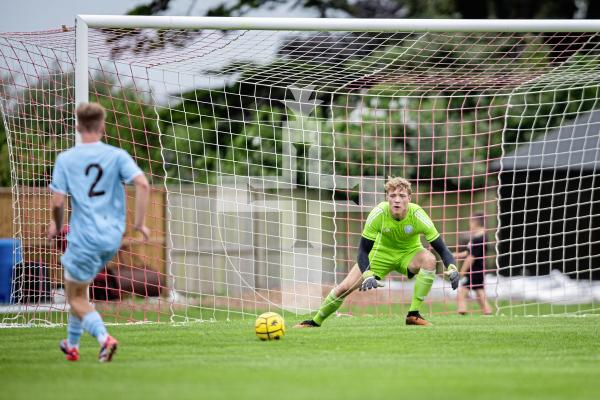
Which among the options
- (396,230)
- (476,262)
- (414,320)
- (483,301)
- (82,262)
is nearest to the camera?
(82,262)

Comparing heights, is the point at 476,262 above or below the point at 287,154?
below

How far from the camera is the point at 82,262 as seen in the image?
23.9ft

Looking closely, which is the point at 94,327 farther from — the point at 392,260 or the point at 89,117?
the point at 392,260

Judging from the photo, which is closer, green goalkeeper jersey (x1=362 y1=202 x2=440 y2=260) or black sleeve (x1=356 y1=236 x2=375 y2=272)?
black sleeve (x1=356 y1=236 x2=375 y2=272)

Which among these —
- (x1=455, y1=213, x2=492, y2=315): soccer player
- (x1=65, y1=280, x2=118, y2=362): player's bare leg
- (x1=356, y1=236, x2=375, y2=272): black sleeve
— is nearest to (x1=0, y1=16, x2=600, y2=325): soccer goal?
(x1=455, y1=213, x2=492, y2=315): soccer player

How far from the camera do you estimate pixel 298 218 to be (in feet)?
58.7

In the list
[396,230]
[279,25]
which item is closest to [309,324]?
[396,230]

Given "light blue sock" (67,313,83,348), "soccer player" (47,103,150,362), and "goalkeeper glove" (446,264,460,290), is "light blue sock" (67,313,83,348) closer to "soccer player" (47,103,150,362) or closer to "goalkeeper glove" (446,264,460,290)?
"soccer player" (47,103,150,362)

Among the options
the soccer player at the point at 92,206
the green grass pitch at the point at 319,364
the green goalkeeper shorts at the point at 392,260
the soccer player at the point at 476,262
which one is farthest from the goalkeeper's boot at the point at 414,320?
the soccer player at the point at 92,206

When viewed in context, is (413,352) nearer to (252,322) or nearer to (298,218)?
(252,322)

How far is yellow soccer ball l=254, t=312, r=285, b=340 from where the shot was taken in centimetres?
911

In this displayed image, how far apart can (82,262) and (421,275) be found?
4448 millimetres

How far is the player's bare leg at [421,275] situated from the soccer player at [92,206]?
4.10 metres

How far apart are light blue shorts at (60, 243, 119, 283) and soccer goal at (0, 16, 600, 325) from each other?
3.22m
